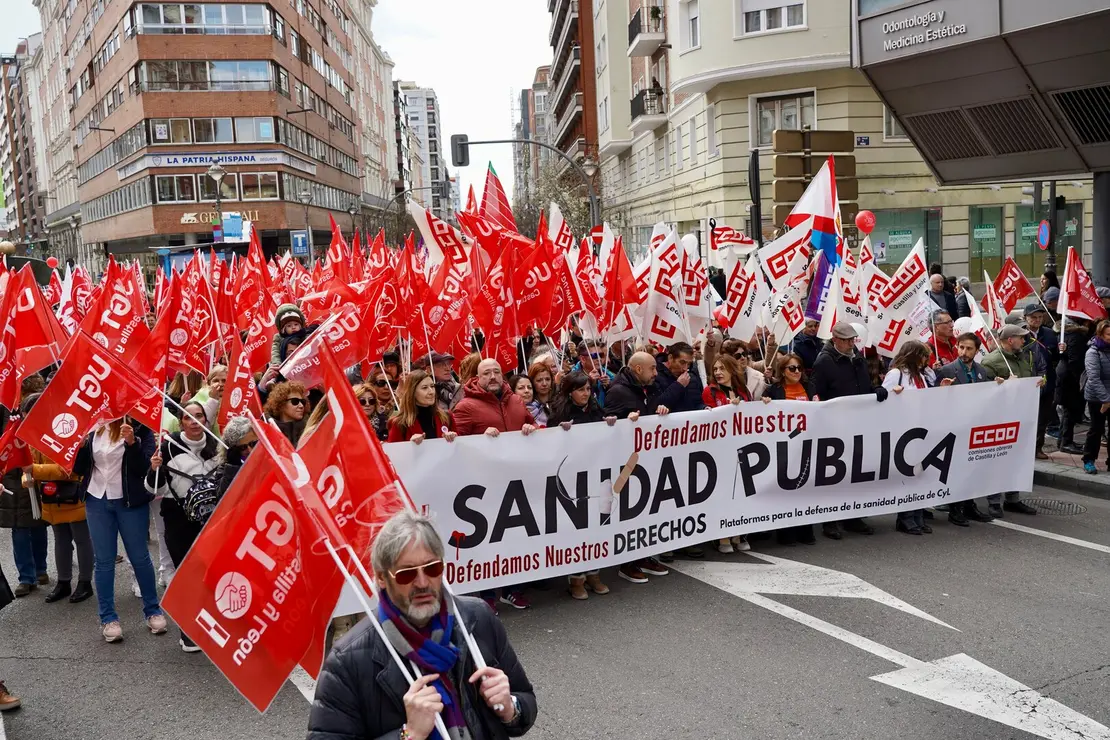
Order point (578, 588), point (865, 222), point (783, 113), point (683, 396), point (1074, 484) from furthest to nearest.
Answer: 1. point (783, 113)
2. point (865, 222)
3. point (1074, 484)
4. point (683, 396)
5. point (578, 588)

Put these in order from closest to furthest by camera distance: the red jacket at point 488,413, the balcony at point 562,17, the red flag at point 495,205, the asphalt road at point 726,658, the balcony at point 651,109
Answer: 1. the asphalt road at point 726,658
2. the red jacket at point 488,413
3. the red flag at point 495,205
4. the balcony at point 651,109
5. the balcony at point 562,17

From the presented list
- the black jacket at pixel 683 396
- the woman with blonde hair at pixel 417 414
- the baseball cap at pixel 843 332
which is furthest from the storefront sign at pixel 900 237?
the woman with blonde hair at pixel 417 414

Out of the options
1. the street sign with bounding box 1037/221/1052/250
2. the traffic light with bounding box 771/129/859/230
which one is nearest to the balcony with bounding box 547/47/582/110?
the street sign with bounding box 1037/221/1052/250

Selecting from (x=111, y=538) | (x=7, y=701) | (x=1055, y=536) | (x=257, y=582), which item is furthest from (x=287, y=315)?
(x=257, y=582)

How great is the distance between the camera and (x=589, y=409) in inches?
289

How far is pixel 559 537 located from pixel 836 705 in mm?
2380

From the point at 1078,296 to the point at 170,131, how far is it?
49.1 meters

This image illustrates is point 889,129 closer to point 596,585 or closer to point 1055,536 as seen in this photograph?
point 1055,536

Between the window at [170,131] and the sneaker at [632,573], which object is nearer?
the sneaker at [632,573]

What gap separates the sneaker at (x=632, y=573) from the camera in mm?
7242

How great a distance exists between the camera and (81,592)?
7.42 metres

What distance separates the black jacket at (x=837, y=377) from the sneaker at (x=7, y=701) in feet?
19.6

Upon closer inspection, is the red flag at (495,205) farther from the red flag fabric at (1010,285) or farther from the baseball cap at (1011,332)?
the red flag fabric at (1010,285)

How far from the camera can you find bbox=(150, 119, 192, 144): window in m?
51.0
